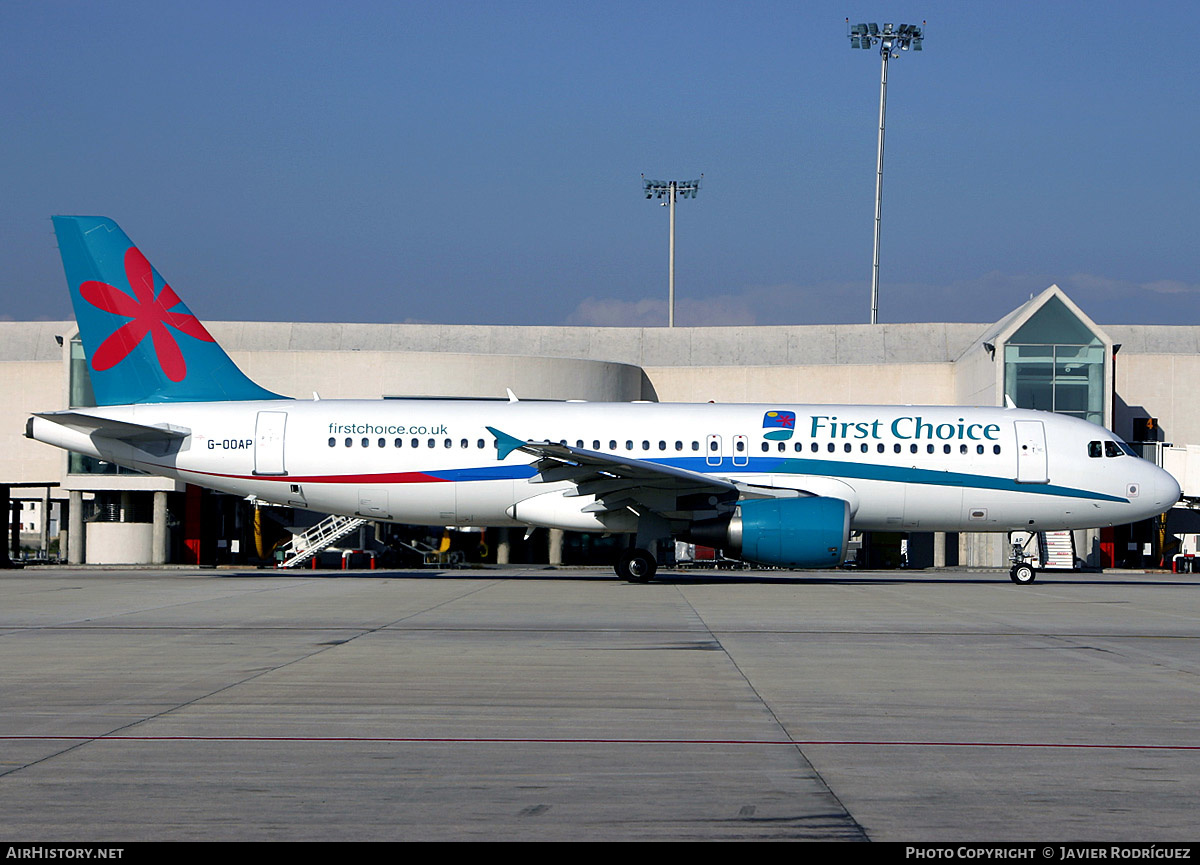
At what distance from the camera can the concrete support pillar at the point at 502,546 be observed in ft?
149

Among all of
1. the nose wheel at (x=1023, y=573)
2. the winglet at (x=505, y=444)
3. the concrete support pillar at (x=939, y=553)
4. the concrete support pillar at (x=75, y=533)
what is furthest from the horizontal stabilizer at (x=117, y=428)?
the concrete support pillar at (x=939, y=553)

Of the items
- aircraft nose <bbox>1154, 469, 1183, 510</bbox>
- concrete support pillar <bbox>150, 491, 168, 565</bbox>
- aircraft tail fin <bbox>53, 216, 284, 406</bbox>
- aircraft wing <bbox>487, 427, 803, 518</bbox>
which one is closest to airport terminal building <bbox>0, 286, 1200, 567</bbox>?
concrete support pillar <bbox>150, 491, 168, 565</bbox>

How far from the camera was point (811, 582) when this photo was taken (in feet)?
83.6

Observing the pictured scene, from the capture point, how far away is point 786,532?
71.1ft

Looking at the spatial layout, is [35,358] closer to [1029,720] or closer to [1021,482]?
[1021,482]

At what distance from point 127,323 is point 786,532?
562 inches

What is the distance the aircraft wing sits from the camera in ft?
71.2

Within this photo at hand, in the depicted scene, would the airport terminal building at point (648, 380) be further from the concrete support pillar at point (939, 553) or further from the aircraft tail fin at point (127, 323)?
the aircraft tail fin at point (127, 323)

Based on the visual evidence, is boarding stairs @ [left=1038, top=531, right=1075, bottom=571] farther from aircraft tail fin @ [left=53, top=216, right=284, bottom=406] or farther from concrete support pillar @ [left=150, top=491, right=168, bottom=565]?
concrete support pillar @ [left=150, top=491, right=168, bottom=565]

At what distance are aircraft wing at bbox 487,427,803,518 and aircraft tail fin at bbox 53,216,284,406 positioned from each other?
22.6 ft

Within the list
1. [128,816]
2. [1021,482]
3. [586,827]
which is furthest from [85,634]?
[1021,482]

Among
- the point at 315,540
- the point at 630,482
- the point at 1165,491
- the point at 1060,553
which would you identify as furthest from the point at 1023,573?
the point at 315,540

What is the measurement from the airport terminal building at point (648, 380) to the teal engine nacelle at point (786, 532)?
17329mm

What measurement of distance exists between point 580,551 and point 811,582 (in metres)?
22.3
